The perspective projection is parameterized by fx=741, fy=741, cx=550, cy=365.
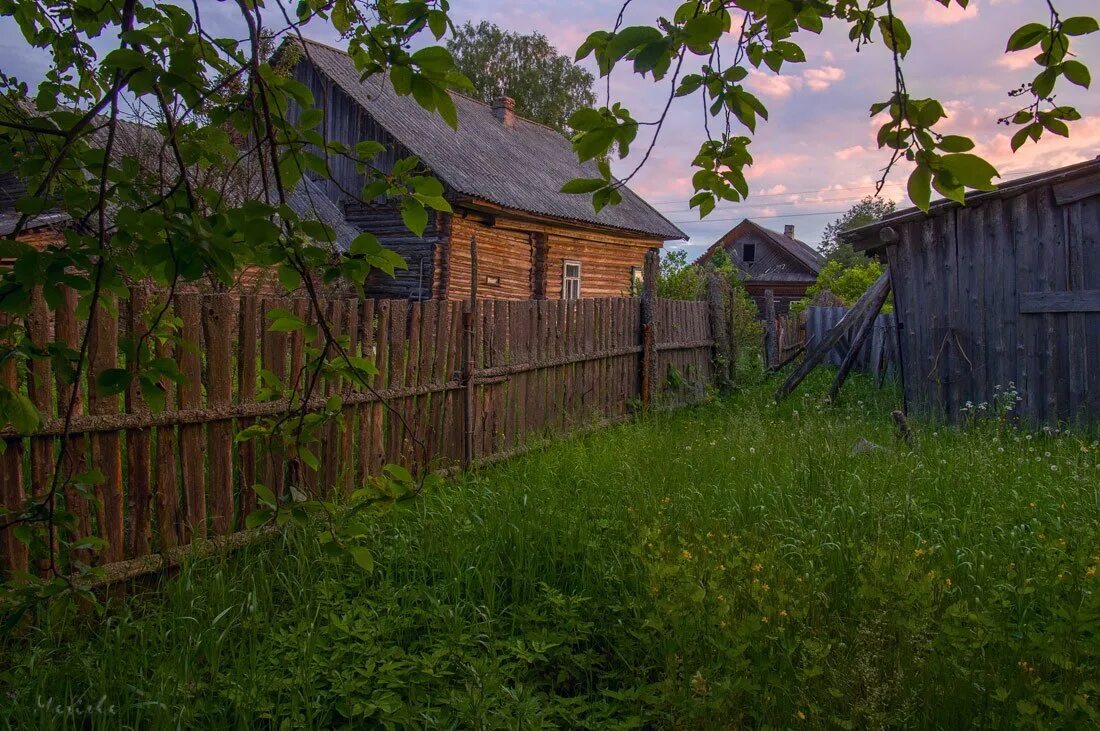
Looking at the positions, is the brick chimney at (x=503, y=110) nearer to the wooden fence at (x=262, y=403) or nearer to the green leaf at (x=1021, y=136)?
the wooden fence at (x=262, y=403)

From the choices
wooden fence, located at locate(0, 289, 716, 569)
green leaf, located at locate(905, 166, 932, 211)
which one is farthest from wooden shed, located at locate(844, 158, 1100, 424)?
green leaf, located at locate(905, 166, 932, 211)

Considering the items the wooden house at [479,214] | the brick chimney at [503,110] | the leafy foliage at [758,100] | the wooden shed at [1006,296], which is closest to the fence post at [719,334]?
the wooden shed at [1006,296]

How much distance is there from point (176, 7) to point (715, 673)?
2.65 meters

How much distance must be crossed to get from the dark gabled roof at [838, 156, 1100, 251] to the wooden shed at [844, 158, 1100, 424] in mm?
13

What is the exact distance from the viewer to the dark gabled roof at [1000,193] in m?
7.02

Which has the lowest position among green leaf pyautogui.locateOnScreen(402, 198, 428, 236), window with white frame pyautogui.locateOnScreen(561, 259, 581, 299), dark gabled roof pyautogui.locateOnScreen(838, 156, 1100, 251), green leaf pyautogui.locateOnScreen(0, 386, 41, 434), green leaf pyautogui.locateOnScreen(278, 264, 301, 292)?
green leaf pyautogui.locateOnScreen(0, 386, 41, 434)

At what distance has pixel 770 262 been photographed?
39.0m

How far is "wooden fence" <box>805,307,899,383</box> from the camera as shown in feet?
40.7

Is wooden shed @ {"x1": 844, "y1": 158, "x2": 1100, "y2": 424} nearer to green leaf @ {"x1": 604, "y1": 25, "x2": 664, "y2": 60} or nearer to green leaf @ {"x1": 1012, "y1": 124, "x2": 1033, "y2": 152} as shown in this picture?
green leaf @ {"x1": 1012, "y1": 124, "x2": 1033, "y2": 152}

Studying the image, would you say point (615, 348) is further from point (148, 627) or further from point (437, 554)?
point (148, 627)

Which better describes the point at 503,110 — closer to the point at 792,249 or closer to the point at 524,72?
the point at 524,72

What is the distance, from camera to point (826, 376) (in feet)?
40.7

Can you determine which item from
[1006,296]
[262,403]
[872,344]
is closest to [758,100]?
[262,403]

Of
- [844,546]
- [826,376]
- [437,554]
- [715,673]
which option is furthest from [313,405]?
[826,376]
